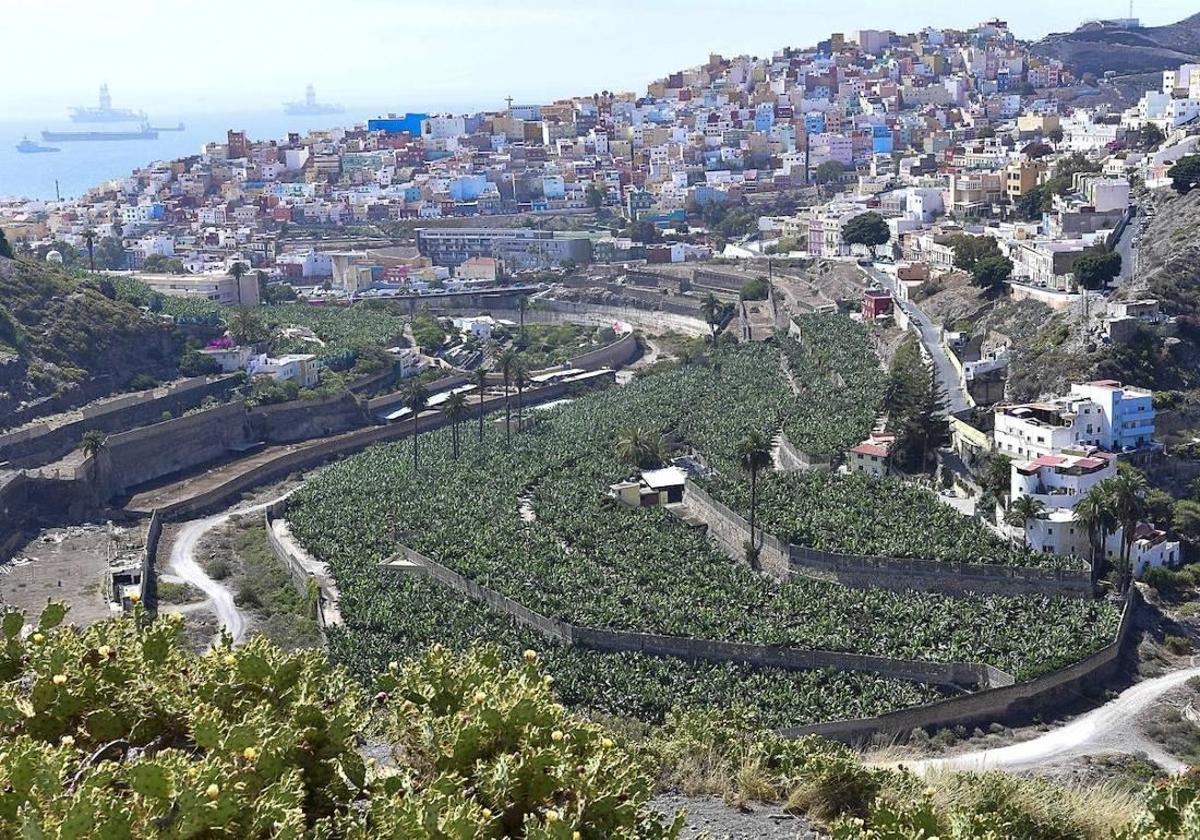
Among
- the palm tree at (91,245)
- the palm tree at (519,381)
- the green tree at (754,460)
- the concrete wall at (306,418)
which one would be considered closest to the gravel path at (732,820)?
the green tree at (754,460)

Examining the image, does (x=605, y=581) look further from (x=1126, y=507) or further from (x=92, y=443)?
(x=92, y=443)

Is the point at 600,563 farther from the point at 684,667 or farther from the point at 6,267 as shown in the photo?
the point at 6,267

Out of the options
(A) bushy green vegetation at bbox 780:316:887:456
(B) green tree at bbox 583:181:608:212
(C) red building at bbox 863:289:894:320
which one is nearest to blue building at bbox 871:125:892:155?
(B) green tree at bbox 583:181:608:212

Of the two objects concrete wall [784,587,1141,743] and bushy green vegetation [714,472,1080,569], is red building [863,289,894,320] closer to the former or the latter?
bushy green vegetation [714,472,1080,569]

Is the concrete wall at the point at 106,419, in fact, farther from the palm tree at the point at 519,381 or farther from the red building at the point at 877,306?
the red building at the point at 877,306

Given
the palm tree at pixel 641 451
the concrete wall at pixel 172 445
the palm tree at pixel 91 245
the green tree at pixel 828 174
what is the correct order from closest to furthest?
the palm tree at pixel 641 451 < the concrete wall at pixel 172 445 < the palm tree at pixel 91 245 < the green tree at pixel 828 174
